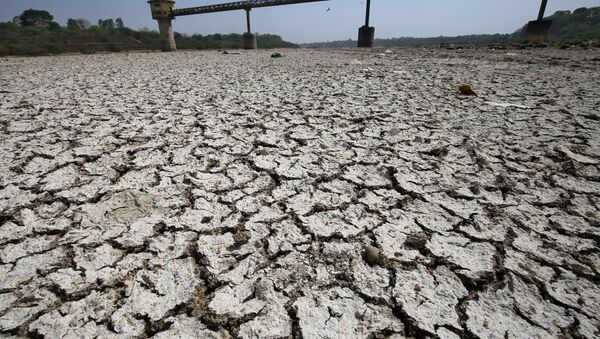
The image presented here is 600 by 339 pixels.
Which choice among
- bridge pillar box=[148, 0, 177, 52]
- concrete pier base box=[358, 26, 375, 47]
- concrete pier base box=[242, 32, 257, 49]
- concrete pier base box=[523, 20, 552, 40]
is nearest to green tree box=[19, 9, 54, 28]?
bridge pillar box=[148, 0, 177, 52]

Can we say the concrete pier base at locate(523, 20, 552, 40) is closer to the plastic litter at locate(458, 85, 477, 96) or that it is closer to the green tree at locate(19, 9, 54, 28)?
the plastic litter at locate(458, 85, 477, 96)

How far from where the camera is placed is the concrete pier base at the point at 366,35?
35.2 ft

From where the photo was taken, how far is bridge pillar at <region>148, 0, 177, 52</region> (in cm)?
1166

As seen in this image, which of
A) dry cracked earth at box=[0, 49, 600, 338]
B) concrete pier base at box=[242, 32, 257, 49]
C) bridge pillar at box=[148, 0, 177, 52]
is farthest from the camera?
concrete pier base at box=[242, 32, 257, 49]

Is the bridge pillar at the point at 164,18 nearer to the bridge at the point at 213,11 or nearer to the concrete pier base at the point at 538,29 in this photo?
the bridge at the point at 213,11

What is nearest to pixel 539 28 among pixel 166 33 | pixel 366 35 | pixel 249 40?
pixel 366 35

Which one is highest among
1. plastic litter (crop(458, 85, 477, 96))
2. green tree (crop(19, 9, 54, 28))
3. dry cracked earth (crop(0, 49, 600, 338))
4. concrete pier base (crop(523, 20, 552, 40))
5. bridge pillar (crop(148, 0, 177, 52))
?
green tree (crop(19, 9, 54, 28))

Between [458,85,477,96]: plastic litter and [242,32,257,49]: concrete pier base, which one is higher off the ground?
[242,32,257,49]: concrete pier base

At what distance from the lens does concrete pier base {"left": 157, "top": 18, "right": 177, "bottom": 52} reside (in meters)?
11.8

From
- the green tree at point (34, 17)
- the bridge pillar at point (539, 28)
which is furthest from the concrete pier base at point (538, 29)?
the green tree at point (34, 17)

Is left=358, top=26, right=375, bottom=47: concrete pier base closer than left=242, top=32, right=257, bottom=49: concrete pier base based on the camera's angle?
Yes

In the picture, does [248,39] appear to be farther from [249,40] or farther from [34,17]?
[34,17]

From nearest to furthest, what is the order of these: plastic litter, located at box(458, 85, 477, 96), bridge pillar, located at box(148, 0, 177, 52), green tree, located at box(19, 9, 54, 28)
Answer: plastic litter, located at box(458, 85, 477, 96) < bridge pillar, located at box(148, 0, 177, 52) < green tree, located at box(19, 9, 54, 28)

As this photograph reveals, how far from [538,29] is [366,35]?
531 cm
